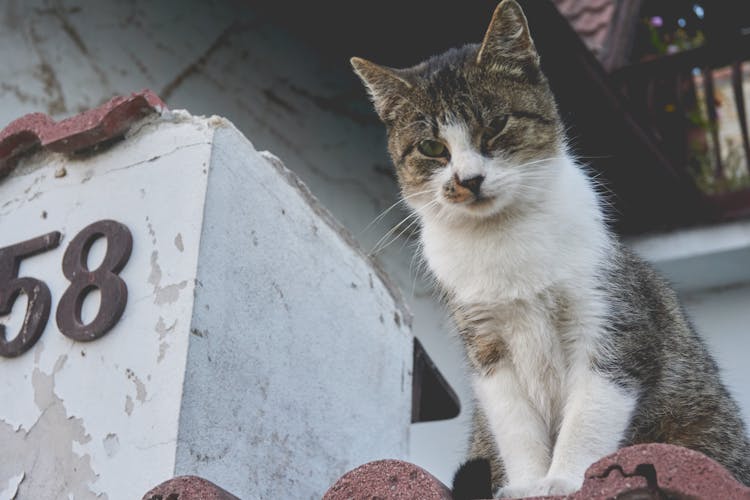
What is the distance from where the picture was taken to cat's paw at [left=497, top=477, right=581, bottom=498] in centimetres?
176

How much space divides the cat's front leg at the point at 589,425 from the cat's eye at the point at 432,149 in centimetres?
67

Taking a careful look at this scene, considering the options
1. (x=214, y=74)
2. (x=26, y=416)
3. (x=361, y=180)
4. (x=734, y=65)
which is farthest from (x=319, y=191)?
(x=26, y=416)

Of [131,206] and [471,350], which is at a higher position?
[131,206]

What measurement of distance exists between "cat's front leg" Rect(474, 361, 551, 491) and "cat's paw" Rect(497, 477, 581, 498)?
0.19 m

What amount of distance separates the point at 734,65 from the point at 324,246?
2.63m

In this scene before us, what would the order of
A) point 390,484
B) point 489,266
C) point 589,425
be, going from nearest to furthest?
point 390,484, point 589,425, point 489,266

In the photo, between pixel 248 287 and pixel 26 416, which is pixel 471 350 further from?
pixel 26 416

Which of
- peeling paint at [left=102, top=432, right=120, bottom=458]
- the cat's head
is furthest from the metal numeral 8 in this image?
the cat's head

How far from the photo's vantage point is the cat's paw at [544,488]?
5.77 feet

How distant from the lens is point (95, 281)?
7.04 feet

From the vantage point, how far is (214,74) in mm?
4137

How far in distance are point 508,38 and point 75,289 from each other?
1296mm

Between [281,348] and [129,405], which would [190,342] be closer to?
[129,405]

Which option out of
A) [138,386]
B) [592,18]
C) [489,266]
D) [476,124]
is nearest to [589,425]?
[489,266]
